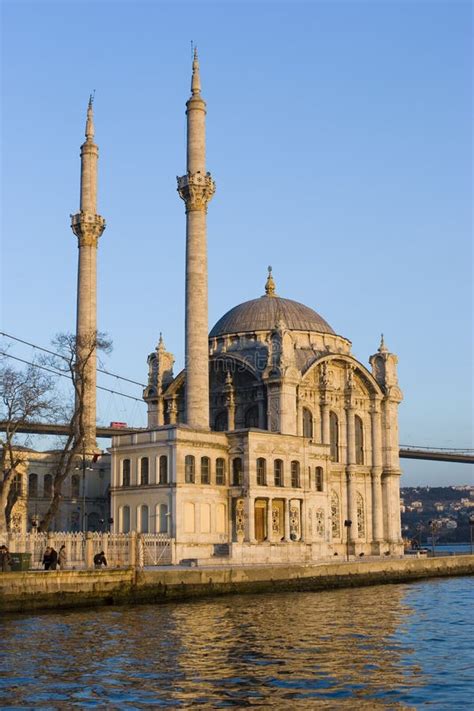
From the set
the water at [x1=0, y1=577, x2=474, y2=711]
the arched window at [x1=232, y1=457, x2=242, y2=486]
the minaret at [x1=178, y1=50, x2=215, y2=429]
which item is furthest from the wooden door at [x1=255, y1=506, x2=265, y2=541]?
the water at [x1=0, y1=577, x2=474, y2=711]

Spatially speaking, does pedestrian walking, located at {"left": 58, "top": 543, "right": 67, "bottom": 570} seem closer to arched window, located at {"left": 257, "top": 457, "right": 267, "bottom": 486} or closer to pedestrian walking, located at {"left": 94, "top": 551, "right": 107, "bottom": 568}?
pedestrian walking, located at {"left": 94, "top": 551, "right": 107, "bottom": 568}

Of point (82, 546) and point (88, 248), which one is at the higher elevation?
point (88, 248)

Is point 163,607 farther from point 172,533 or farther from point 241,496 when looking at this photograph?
point 241,496

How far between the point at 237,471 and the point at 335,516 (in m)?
15.8

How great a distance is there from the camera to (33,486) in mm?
65562

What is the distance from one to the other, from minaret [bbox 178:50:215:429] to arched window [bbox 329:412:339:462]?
15614 mm

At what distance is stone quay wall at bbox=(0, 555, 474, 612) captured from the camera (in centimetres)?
3259

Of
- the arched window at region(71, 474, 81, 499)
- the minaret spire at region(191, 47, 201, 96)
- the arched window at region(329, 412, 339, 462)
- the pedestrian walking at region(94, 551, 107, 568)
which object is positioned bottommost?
the pedestrian walking at region(94, 551, 107, 568)

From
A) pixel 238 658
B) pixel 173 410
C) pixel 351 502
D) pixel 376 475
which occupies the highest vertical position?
pixel 173 410

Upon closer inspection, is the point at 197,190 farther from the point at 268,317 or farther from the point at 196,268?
the point at 268,317

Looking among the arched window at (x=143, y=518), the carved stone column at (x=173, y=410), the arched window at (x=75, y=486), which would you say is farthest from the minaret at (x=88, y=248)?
the arched window at (x=143, y=518)

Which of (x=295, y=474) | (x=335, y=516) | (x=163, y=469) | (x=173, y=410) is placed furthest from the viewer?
(x=173, y=410)

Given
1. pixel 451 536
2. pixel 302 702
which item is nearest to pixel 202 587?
pixel 302 702

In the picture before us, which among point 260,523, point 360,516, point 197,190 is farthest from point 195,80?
point 360,516
